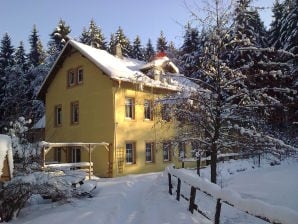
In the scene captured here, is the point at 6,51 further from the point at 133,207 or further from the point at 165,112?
the point at 133,207

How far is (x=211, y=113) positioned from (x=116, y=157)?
46.1 ft

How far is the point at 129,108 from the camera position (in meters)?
27.0

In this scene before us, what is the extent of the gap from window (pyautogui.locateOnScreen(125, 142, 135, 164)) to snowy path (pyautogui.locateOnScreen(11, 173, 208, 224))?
12.2 m

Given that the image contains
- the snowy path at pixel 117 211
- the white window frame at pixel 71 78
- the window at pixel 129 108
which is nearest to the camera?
the snowy path at pixel 117 211

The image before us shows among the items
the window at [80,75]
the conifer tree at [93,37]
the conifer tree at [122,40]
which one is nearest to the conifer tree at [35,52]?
the conifer tree at [93,37]

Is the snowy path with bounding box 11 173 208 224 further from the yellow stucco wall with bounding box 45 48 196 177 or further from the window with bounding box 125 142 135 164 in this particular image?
the window with bounding box 125 142 135 164

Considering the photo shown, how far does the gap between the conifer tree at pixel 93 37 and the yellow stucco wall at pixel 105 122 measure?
20.7 meters

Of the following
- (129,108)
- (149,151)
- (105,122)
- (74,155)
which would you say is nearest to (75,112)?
(74,155)

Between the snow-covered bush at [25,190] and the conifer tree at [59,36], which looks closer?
the snow-covered bush at [25,190]

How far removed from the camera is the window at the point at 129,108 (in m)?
26.8

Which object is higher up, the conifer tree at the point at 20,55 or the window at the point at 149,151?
the conifer tree at the point at 20,55

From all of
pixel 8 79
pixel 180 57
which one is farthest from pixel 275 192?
pixel 8 79

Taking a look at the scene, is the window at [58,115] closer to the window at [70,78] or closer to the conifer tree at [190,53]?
the window at [70,78]

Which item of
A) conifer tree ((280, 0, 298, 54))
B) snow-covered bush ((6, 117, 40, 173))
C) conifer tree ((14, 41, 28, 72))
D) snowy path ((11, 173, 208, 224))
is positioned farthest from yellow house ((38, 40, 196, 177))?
conifer tree ((14, 41, 28, 72))
